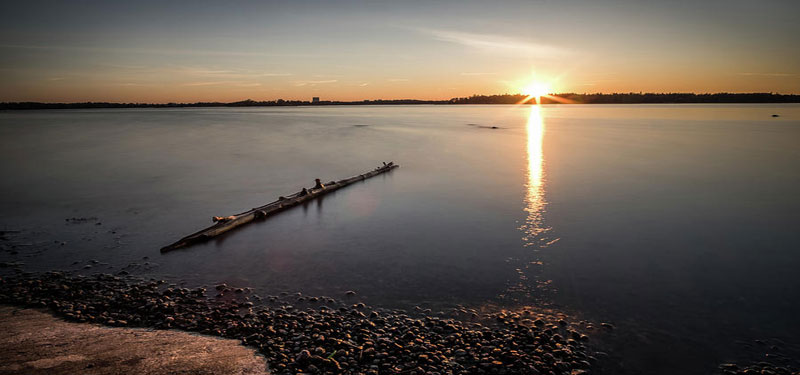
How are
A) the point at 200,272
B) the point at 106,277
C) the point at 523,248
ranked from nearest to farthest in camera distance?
the point at 106,277 < the point at 200,272 < the point at 523,248

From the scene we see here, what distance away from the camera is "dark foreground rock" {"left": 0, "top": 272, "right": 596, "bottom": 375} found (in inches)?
245

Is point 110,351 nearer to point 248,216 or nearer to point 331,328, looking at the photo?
point 331,328

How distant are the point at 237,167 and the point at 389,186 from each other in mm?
12675

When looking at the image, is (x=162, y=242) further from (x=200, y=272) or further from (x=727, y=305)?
(x=727, y=305)

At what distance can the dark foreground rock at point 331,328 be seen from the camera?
621 centimetres

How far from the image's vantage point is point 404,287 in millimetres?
9250

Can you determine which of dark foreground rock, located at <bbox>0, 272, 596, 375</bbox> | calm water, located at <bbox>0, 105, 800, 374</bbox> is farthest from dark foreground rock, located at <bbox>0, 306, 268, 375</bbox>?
calm water, located at <bbox>0, 105, 800, 374</bbox>

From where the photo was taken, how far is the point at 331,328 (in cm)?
719

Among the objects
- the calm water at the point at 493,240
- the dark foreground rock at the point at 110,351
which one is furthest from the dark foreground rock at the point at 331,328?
the calm water at the point at 493,240

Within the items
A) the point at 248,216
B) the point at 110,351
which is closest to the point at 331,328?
the point at 110,351

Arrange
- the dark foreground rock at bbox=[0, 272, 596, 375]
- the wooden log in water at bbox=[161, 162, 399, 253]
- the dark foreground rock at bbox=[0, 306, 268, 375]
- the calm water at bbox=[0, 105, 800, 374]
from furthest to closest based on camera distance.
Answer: the wooden log in water at bbox=[161, 162, 399, 253]
the calm water at bbox=[0, 105, 800, 374]
the dark foreground rock at bbox=[0, 272, 596, 375]
the dark foreground rock at bbox=[0, 306, 268, 375]

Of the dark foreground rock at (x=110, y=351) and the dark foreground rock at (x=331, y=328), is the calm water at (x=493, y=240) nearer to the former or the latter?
the dark foreground rock at (x=331, y=328)

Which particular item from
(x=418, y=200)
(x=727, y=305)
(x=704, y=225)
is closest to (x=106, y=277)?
(x=418, y=200)

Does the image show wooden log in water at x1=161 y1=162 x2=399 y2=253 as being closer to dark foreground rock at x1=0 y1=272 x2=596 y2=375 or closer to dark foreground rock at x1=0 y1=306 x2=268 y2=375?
dark foreground rock at x1=0 y1=272 x2=596 y2=375
